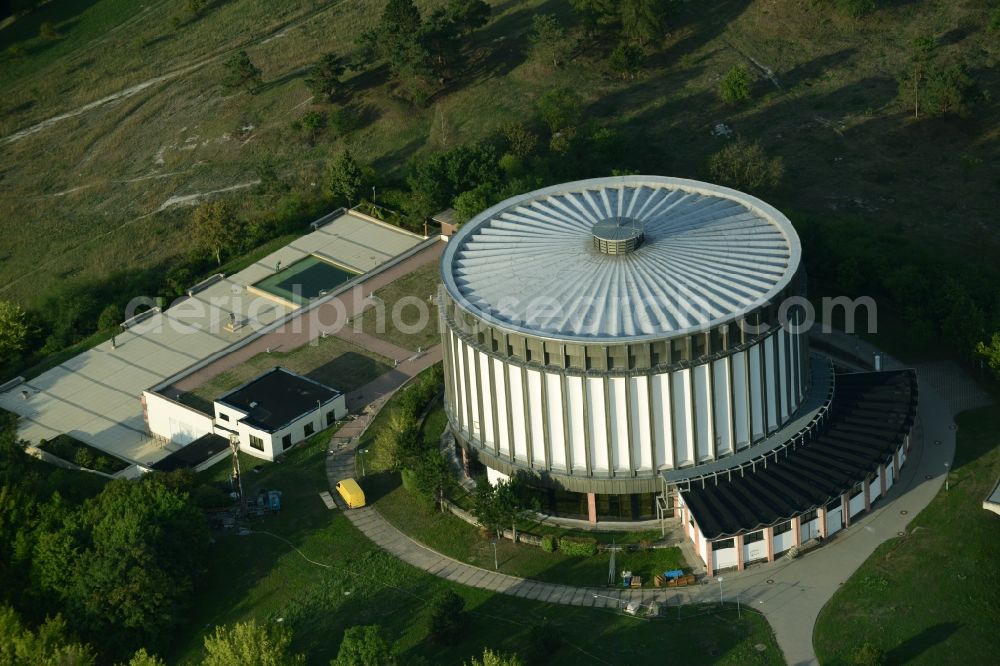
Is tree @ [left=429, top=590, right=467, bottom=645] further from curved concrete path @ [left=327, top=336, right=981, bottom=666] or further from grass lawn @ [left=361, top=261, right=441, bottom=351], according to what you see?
grass lawn @ [left=361, top=261, right=441, bottom=351]

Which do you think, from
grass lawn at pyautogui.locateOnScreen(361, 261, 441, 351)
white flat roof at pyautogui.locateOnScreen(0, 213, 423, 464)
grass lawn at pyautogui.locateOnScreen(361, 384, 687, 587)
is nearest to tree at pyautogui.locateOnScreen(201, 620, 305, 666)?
grass lawn at pyautogui.locateOnScreen(361, 384, 687, 587)

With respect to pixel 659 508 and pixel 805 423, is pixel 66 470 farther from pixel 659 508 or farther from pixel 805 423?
pixel 805 423

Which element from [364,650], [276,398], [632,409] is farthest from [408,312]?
[364,650]

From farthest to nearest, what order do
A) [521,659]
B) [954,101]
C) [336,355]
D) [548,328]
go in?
[954,101]
[336,355]
[548,328]
[521,659]

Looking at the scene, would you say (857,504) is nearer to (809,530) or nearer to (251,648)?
(809,530)

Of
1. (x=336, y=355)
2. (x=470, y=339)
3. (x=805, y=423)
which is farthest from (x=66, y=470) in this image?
(x=805, y=423)

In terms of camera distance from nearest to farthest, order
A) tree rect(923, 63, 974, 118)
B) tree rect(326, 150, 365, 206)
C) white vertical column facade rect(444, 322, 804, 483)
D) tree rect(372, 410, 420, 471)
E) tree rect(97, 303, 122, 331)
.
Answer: white vertical column facade rect(444, 322, 804, 483) → tree rect(372, 410, 420, 471) → tree rect(97, 303, 122, 331) → tree rect(923, 63, 974, 118) → tree rect(326, 150, 365, 206)

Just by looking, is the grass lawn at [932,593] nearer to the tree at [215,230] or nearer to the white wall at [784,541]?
the white wall at [784,541]
